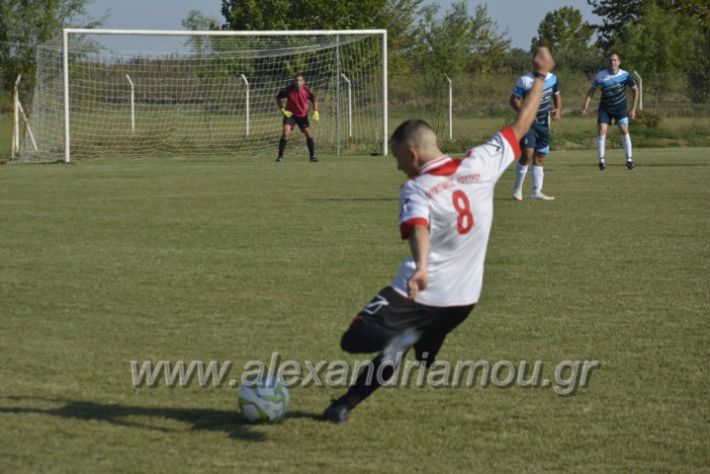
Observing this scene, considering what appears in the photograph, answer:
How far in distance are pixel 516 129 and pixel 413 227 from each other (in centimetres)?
100

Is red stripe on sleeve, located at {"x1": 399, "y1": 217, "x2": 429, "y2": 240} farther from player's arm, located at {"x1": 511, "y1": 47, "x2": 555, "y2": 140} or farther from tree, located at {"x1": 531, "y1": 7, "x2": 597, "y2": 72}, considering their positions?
tree, located at {"x1": 531, "y1": 7, "x2": 597, "y2": 72}

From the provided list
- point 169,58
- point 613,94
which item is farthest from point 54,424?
point 169,58

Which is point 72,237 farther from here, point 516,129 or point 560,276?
point 516,129

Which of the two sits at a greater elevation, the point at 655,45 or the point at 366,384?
the point at 655,45

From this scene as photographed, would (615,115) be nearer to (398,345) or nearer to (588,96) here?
(588,96)

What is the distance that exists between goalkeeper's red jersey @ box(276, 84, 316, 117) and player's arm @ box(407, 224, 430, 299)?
2214 cm

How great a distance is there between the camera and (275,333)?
7.34 metres

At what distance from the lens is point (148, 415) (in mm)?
5559

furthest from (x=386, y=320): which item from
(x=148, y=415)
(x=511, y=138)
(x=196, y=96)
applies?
(x=196, y=96)

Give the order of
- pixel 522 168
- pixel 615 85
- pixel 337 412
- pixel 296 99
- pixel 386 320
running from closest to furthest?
pixel 386 320 → pixel 337 412 → pixel 522 168 → pixel 615 85 → pixel 296 99

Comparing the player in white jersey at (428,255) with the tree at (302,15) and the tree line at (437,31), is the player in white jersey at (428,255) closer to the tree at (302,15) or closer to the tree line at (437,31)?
the tree line at (437,31)

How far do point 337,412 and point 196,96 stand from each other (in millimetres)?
26722

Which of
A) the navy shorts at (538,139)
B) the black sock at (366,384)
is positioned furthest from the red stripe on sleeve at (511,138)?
the navy shorts at (538,139)

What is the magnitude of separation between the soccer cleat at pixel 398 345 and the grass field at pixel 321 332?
315 millimetres
